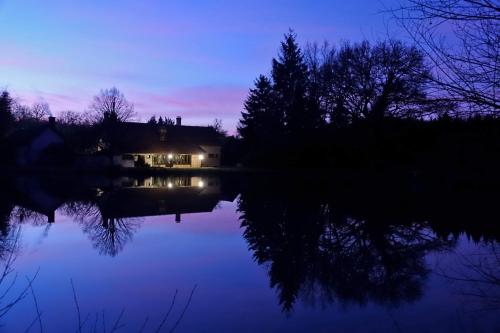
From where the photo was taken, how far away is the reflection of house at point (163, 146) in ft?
158

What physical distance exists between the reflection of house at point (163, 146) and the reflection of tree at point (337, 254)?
34.6 m

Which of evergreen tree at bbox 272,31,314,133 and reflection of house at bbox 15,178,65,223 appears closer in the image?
reflection of house at bbox 15,178,65,223

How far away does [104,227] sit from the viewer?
13680mm

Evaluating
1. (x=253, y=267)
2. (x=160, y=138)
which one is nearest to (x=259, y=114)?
(x=160, y=138)

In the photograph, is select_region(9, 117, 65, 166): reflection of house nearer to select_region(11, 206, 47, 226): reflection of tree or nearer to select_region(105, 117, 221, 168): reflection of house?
select_region(105, 117, 221, 168): reflection of house

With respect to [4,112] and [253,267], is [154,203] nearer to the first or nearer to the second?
[253,267]

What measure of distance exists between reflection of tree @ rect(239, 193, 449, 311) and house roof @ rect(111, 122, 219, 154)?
3508 centimetres

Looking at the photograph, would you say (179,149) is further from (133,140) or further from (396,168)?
(396,168)

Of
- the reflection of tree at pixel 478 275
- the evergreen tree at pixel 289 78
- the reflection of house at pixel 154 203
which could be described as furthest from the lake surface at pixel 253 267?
the evergreen tree at pixel 289 78

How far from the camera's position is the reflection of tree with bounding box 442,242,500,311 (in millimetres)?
6907

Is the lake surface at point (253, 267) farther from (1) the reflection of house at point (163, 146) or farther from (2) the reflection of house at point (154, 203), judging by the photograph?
(1) the reflection of house at point (163, 146)

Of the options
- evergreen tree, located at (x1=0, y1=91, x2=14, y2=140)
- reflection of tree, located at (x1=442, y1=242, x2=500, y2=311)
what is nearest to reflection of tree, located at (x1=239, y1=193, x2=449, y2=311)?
reflection of tree, located at (x1=442, y1=242, x2=500, y2=311)

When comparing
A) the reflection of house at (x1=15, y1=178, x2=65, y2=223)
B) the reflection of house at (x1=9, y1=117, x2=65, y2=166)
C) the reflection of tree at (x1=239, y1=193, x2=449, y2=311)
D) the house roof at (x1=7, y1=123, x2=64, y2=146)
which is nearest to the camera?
the reflection of tree at (x1=239, y1=193, x2=449, y2=311)

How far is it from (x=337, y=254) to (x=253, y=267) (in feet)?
7.22
